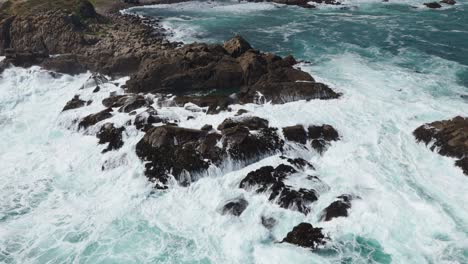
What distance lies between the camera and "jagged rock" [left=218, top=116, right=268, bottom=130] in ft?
91.3

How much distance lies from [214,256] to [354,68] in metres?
27.5

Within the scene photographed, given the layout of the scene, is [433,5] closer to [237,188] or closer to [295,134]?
[295,134]

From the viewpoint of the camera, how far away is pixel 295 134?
27.2 m

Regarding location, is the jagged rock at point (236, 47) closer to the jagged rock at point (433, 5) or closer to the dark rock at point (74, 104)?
the dark rock at point (74, 104)

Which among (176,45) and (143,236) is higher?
(176,45)

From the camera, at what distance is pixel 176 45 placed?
4606cm

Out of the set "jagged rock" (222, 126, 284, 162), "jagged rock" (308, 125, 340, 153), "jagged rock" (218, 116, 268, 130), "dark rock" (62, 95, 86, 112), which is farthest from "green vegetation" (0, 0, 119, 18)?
"jagged rock" (308, 125, 340, 153)

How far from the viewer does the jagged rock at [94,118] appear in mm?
31578

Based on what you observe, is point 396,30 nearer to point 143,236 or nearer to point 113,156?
point 113,156

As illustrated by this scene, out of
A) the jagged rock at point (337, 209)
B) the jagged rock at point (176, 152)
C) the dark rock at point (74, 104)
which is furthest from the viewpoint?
the dark rock at point (74, 104)

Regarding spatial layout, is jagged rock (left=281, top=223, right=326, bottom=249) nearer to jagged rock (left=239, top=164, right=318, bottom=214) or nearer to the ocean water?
the ocean water

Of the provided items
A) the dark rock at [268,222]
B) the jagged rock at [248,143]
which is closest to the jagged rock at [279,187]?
the dark rock at [268,222]

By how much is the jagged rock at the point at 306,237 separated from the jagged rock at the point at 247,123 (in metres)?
9.13

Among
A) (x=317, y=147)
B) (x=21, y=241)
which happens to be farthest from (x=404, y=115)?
(x=21, y=241)
